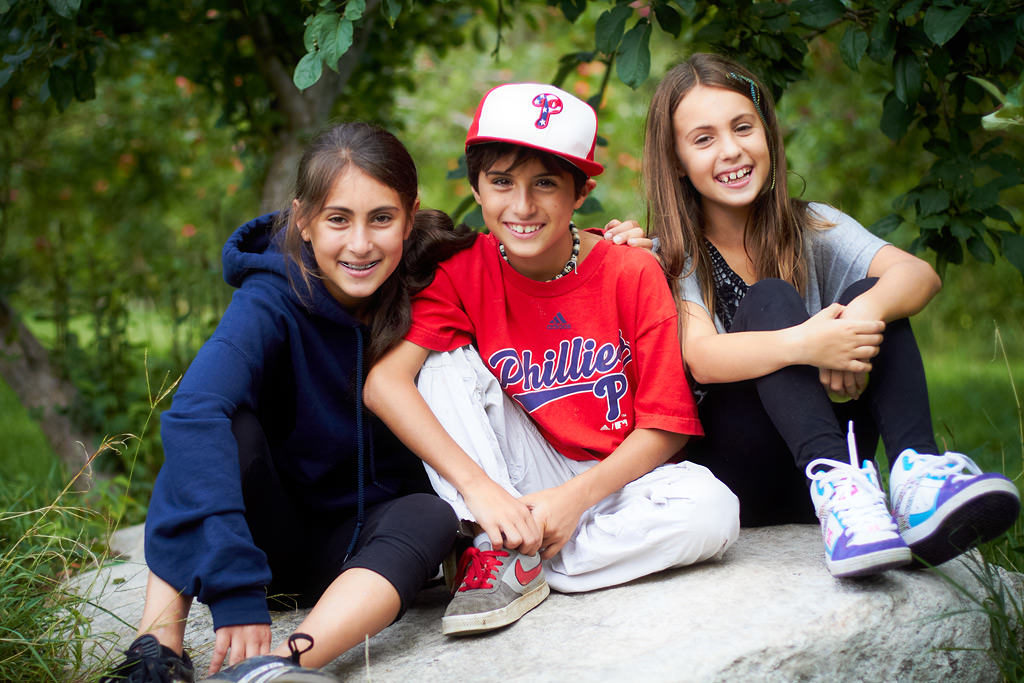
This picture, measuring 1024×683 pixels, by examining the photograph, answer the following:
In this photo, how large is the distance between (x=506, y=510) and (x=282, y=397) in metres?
0.58

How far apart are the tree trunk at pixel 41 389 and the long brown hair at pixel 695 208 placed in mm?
2410

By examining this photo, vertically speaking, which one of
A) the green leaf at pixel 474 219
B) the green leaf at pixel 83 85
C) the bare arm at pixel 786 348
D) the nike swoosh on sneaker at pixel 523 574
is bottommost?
the nike swoosh on sneaker at pixel 523 574

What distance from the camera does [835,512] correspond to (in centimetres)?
180

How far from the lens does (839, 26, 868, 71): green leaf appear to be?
227 centimetres

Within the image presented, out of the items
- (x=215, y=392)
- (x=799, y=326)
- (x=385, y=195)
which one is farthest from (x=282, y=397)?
(x=799, y=326)

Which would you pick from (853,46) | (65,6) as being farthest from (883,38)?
(65,6)

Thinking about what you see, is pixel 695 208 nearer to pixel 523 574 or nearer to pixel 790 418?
pixel 790 418

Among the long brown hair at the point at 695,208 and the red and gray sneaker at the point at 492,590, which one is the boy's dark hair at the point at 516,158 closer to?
the long brown hair at the point at 695,208

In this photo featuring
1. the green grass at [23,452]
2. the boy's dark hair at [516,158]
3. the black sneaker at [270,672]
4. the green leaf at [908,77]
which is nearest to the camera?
the black sneaker at [270,672]

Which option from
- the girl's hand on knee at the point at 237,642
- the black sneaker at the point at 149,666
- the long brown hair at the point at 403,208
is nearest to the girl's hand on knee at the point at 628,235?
the long brown hair at the point at 403,208

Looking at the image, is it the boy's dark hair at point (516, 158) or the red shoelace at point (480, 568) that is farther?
the boy's dark hair at point (516, 158)

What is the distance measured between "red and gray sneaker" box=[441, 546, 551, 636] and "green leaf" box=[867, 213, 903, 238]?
136 cm

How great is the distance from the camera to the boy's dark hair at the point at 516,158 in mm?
2107

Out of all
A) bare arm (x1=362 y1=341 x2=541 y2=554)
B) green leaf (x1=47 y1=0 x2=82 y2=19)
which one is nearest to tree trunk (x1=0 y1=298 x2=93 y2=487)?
green leaf (x1=47 y1=0 x2=82 y2=19)
